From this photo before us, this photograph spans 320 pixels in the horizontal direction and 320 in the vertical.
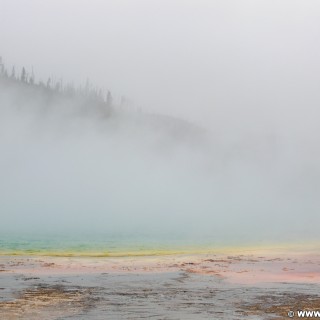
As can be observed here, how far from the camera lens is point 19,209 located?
69.6 metres

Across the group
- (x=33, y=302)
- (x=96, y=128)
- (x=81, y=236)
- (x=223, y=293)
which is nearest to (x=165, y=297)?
(x=223, y=293)

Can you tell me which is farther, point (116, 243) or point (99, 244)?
point (116, 243)

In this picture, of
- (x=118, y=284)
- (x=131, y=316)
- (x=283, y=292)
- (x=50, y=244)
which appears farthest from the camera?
(x=50, y=244)

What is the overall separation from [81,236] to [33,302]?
97.9 feet

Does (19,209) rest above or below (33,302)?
above

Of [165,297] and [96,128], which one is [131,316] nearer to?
[165,297]

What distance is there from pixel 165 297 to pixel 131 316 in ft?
8.17

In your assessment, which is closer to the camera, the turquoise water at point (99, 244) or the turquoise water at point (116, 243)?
the turquoise water at point (99, 244)

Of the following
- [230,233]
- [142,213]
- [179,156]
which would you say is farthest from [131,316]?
[179,156]

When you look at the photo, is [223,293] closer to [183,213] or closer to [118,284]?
[118,284]

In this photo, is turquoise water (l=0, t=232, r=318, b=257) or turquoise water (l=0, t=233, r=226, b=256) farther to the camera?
turquoise water (l=0, t=232, r=318, b=257)

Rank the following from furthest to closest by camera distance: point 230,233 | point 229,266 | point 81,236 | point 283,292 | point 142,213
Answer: point 142,213 < point 230,233 < point 81,236 < point 229,266 < point 283,292

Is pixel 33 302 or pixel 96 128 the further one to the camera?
pixel 96 128

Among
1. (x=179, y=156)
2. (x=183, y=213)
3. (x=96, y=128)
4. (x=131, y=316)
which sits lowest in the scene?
(x=131, y=316)
